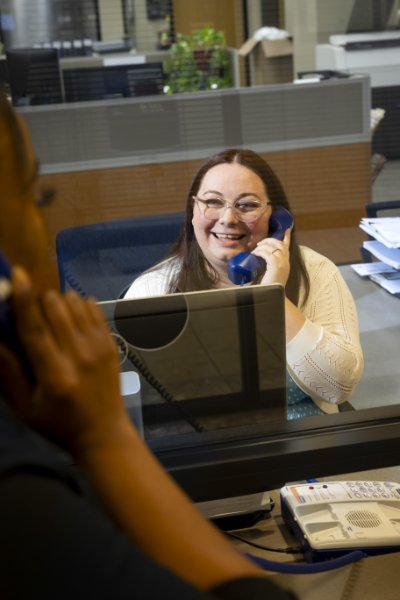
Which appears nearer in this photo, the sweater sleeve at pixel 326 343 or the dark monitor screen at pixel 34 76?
the dark monitor screen at pixel 34 76

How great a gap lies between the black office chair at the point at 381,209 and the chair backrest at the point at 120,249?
416 mm

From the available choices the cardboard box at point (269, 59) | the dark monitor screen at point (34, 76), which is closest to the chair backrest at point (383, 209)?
the cardboard box at point (269, 59)

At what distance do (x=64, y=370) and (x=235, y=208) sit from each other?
4.01ft

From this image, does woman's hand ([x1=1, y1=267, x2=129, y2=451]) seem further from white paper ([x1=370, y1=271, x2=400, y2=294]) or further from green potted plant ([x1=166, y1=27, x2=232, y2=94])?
white paper ([x1=370, y1=271, x2=400, y2=294])

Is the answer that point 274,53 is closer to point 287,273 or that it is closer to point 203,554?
point 287,273

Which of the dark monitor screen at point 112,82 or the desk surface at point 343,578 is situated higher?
the dark monitor screen at point 112,82

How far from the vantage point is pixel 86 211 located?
169cm

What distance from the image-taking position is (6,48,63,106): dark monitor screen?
154 centimetres

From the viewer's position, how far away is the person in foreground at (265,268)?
5.37 ft

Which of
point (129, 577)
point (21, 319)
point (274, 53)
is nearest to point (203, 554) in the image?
point (129, 577)

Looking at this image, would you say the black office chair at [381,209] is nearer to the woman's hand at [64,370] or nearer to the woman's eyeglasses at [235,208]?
the woman's eyeglasses at [235,208]

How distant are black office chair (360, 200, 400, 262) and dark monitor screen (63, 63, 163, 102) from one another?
20.4 inches

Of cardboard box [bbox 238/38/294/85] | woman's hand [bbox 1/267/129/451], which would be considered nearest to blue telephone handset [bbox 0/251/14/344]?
woman's hand [bbox 1/267/129/451]

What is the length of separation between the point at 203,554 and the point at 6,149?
246 millimetres
